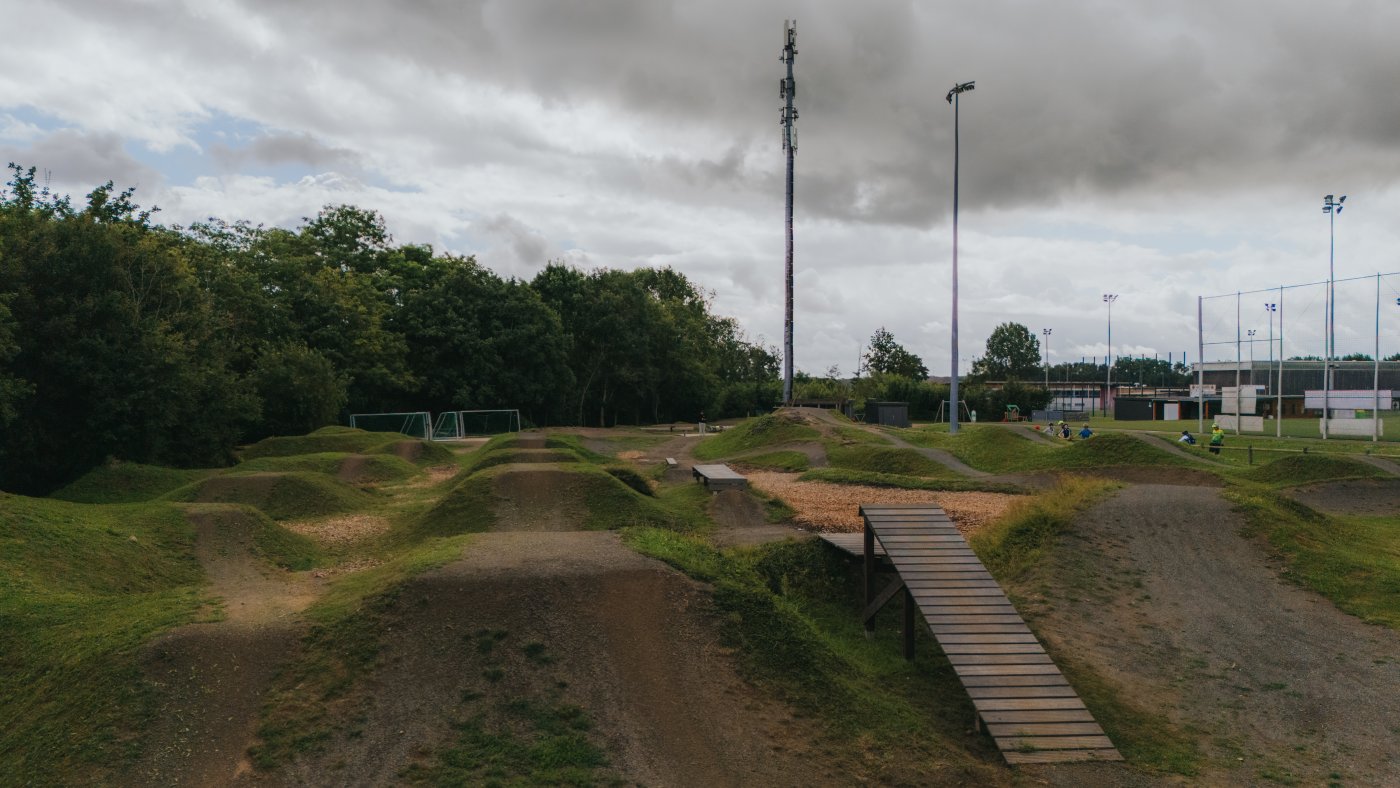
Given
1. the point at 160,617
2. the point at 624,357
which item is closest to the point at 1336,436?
the point at 624,357

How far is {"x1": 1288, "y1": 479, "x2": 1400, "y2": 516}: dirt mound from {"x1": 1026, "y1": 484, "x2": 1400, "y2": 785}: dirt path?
9042 millimetres

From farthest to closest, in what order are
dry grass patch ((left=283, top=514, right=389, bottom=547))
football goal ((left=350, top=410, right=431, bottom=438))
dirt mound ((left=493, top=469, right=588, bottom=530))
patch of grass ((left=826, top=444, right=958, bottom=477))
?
football goal ((left=350, top=410, right=431, bottom=438))
patch of grass ((left=826, top=444, right=958, bottom=477))
dry grass patch ((left=283, top=514, right=389, bottom=547))
dirt mound ((left=493, top=469, right=588, bottom=530))

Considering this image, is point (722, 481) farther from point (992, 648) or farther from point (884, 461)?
point (992, 648)

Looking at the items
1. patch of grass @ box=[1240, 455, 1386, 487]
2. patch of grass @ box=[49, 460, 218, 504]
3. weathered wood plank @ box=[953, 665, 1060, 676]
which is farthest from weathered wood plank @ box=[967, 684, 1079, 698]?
patch of grass @ box=[1240, 455, 1386, 487]

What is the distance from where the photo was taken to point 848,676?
9.88 m

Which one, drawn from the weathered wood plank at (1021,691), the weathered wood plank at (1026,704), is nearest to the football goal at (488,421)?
the weathered wood plank at (1021,691)

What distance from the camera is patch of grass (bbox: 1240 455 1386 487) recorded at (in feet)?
82.1

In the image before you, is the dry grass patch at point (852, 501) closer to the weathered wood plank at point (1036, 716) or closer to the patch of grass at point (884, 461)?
the patch of grass at point (884, 461)

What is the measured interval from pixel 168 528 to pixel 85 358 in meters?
12.4

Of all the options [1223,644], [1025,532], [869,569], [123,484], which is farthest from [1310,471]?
[123,484]

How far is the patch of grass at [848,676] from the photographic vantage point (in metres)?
8.48

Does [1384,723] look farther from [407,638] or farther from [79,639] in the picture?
[79,639]

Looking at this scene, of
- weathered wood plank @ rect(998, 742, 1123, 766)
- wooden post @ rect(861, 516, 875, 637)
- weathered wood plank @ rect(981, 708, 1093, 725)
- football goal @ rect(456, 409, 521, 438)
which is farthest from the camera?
football goal @ rect(456, 409, 521, 438)

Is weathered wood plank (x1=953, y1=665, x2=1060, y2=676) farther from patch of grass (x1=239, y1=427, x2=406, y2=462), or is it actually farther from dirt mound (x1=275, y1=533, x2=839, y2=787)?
patch of grass (x1=239, y1=427, x2=406, y2=462)
